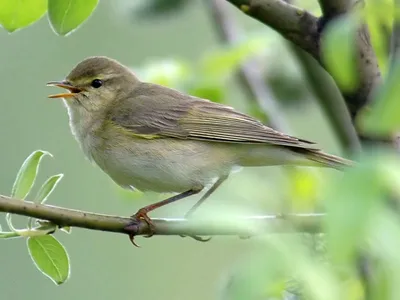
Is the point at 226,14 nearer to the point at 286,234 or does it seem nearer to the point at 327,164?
the point at 327,164

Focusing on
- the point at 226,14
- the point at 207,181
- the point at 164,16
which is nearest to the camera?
the point at 164,16

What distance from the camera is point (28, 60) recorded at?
7.20 metres

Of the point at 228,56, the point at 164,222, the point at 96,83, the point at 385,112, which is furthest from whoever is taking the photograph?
the point at 96,83

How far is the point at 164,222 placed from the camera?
2270 millimetres

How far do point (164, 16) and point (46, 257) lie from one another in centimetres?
155

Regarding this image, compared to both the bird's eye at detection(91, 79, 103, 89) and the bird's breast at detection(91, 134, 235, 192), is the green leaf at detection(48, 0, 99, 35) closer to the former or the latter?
the bird's breast at detection(91, 134, 235, 192)

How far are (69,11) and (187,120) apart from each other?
200cm

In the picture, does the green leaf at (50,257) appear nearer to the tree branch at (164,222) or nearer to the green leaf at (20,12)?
the tree branch at (164,222)

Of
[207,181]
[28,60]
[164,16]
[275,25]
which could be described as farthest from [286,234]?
[28,60]

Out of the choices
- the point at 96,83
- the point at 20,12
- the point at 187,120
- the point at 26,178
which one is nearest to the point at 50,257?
the point at 26,178

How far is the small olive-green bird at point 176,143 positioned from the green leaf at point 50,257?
127cm

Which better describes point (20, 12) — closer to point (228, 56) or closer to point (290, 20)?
point (290, 20)

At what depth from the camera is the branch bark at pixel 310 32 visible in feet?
6.99

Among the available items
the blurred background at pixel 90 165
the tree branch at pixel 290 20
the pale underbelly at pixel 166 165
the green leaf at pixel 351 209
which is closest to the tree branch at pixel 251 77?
the pale underbelly at pixel 166 165
